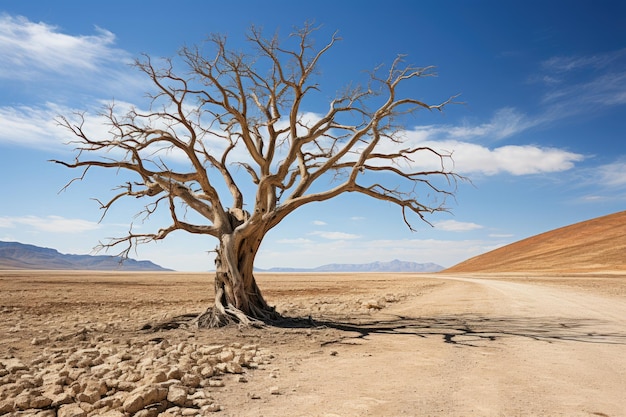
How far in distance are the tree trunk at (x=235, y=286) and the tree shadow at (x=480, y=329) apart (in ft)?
6.41

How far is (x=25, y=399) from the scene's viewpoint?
5207mm

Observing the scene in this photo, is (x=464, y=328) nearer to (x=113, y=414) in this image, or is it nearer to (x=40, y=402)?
(x=113, y=414)

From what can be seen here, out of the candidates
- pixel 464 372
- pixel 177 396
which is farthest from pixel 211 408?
pixel 464 372

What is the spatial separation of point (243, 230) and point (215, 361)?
502 cm

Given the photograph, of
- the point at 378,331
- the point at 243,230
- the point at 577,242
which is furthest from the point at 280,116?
the point at 577,242

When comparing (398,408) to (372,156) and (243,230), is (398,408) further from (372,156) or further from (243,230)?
(372,156)

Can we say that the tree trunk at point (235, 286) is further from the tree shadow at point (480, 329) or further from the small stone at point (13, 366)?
the small stone at point (13, 366)

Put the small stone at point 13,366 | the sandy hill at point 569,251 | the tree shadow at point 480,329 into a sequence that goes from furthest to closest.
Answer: the sandy hill at point 569,251 → the tree shadow at point 480,329 → the small stone at point 13,366

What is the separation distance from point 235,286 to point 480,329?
6.47 metres

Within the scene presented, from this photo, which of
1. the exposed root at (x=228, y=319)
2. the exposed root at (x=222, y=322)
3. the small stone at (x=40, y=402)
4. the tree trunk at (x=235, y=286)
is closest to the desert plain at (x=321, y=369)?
the small stone at (x=40, y=402)

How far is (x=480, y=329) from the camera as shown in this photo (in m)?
11.3

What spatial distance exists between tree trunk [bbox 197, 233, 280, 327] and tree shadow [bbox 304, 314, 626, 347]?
77.0 inches

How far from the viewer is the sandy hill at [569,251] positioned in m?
66.9

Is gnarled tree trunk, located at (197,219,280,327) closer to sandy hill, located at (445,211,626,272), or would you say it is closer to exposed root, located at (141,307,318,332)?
exposed root, located at (141,307,318,332)
